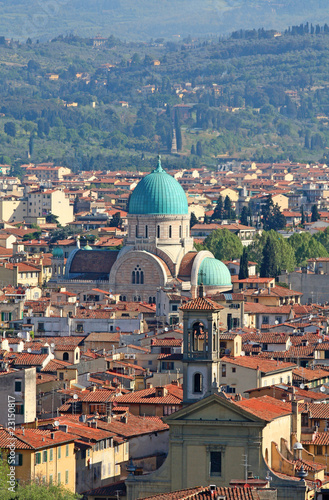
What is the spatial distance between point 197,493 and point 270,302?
5216 cm

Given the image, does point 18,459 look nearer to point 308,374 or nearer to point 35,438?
point 35,438

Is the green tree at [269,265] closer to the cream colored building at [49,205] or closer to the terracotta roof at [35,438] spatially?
the terracotta roof at [35,438]

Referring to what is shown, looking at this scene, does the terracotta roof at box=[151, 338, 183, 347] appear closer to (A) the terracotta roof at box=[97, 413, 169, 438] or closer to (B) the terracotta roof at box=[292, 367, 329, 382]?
(B) the terracotta roof at box=[292, 367, 329, 382]

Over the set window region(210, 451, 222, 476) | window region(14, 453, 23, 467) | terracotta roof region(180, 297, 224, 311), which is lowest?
window region(14, 453, 23, 467)

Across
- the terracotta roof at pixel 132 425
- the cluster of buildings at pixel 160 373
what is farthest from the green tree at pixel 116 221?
the terracotta roof at pixel 132 425

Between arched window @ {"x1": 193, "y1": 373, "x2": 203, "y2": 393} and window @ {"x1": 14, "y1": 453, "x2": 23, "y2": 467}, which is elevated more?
arched window @ {"x1": 193, "y1": 373, "x2": 203, "y2": 393}

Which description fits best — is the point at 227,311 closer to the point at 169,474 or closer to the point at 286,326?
the point at 286,326

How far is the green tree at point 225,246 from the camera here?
103812 millimetres

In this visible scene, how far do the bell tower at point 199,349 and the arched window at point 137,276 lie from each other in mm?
48525

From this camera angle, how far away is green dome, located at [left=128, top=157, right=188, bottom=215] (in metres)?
83.2

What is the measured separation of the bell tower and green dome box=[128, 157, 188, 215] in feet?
163

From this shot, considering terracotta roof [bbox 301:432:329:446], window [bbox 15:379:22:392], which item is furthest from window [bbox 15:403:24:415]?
terracotta roof [bbox 301:432:329:446]

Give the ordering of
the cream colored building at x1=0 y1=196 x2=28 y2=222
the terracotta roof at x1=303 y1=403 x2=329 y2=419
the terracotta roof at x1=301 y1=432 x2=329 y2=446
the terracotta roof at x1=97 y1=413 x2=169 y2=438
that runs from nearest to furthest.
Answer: the terracotta roof at x1=301 y1=432 x2=329 y2=446
the terracotta roof at x1=97 y1=413 x2=169 y2=438
the terracotta roof at x1=303 y1=403 x2=329 y2=419
the cream colored building at x1=0 y1=196 x2=28 y2=222

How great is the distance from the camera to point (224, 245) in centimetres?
10531
